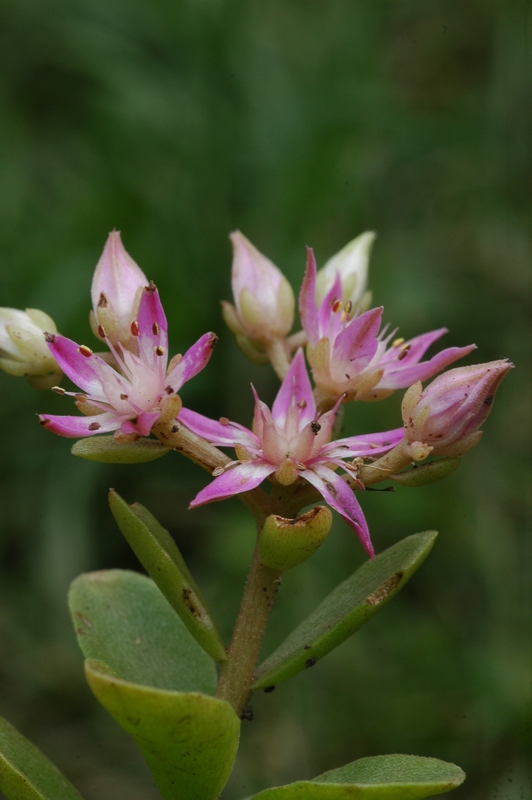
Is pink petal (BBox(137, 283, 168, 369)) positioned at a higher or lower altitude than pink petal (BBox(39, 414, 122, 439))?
higher

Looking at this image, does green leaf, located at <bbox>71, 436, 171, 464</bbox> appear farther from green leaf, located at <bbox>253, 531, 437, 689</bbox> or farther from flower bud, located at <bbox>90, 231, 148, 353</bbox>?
green leaf, located at <bbox>253, 531, 437, 689</bbox>

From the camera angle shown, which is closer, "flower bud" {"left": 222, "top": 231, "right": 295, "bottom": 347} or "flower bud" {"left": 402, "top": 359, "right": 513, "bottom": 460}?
"flower bud" {"left": 402, "top": 359, "right": 513, "bottom": 460}

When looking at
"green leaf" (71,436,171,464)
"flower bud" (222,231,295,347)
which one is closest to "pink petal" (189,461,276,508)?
"green leaf" (71,436,171,464)

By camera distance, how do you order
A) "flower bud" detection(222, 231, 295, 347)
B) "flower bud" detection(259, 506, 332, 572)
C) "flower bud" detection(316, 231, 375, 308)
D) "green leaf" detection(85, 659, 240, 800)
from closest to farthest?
"green leaf" detection(85, 659, 240, 800), "flower bud" detection(259, 506, 332, 572), "flower bud" detection(222, 231, 295, 347), "flower bud" detection(316, 231, 375, 308)

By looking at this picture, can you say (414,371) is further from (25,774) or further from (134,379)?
(25,774)

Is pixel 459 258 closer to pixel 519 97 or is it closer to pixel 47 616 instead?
pixel 519 97

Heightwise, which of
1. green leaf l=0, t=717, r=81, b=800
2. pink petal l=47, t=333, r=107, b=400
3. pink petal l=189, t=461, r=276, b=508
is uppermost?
pink petal l=47, t=333, r=107, b=400

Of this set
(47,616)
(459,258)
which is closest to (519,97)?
(459,258)

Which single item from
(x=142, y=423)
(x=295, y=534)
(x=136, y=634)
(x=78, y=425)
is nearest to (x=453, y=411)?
(x=295, y=534)

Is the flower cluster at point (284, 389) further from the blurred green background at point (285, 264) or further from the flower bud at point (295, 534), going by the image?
the blurred green background at point (285, 264)
